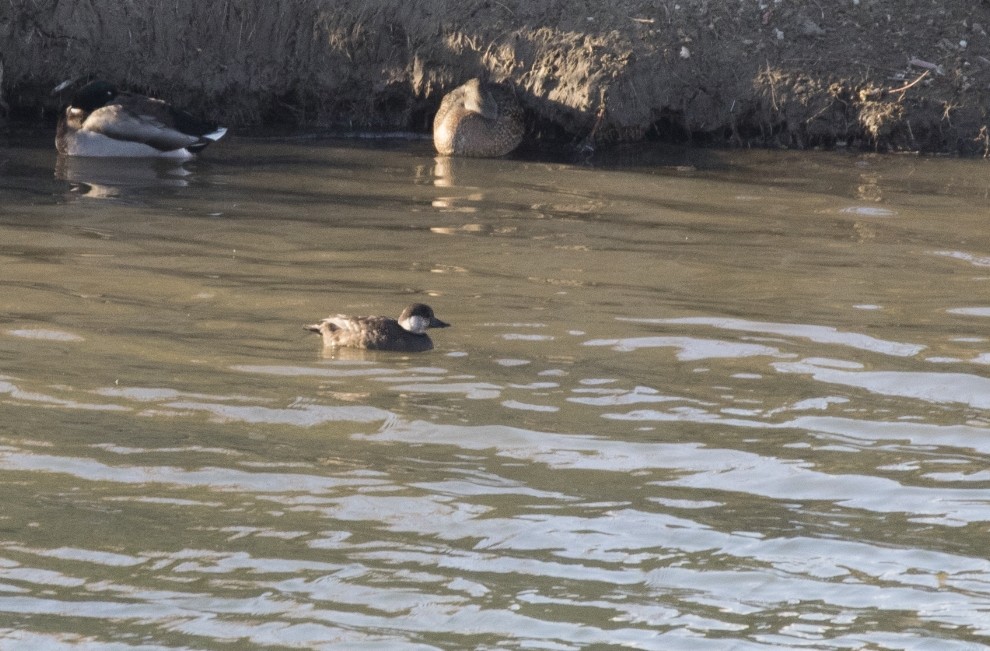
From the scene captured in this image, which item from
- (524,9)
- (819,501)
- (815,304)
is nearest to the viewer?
(819,501)

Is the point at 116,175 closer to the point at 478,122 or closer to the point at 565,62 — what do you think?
the point at 478,122

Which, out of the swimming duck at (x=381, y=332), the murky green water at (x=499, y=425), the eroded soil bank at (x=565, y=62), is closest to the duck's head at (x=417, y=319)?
the swimming duck at (x=381, y=332)

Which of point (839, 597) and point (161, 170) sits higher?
point (161, 170)

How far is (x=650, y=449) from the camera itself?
21.3 ft

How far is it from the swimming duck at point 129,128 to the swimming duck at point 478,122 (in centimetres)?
212

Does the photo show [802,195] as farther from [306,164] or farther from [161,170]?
[161,170]

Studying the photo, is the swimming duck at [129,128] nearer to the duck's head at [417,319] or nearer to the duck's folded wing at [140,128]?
the duck's folded wing at [140,128]

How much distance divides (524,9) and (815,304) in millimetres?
6398

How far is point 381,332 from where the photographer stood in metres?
7.98

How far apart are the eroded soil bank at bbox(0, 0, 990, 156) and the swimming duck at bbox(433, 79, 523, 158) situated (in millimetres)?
389

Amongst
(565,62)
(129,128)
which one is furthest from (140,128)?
(565,62)

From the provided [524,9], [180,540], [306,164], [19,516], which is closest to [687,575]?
[180,540]

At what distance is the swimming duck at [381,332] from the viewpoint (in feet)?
26.2

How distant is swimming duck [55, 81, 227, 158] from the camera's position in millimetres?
14094
